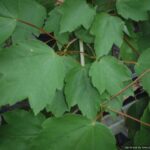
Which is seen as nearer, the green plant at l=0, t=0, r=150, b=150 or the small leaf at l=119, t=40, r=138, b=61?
the green plant at l=0, t=0, r=150, b=150

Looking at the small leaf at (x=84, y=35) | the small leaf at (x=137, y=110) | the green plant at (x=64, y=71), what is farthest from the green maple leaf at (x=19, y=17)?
the small leaf at (x=137, y=110)

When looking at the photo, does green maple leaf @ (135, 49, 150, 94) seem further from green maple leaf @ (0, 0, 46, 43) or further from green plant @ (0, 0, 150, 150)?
green maple leaf @ (0, 0, 46, 43)

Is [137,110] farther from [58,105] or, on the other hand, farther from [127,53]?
[58,105]

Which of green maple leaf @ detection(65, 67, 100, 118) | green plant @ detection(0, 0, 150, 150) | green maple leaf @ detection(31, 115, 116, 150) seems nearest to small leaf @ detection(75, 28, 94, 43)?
green plant @ detection(0, 0, 150, 150)

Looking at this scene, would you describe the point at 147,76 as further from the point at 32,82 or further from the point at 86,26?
the point at 32,82

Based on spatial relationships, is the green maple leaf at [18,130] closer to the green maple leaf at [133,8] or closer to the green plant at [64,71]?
the green plant at [64,71]

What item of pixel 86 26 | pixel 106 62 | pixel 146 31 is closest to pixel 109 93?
pixel 106 62
